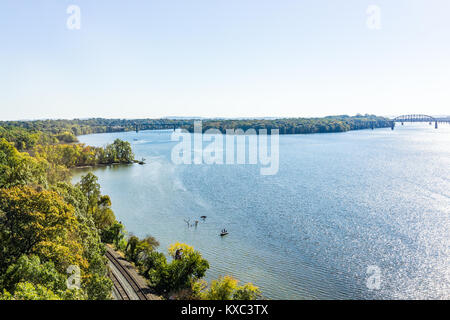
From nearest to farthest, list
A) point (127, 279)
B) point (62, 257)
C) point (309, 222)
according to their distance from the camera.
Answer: point (62, 257) < point (127, 279) < point (309, 222)

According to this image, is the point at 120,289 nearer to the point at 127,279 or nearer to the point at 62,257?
the point at 127,279

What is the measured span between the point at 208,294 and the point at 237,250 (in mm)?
9547

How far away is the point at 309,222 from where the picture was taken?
33.2 m

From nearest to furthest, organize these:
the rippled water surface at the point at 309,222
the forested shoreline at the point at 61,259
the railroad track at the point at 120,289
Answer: the forested shoreline at the point at 61,259 → the railroad track at the point at 120,289 → the rippled water surface at the point at 309,222

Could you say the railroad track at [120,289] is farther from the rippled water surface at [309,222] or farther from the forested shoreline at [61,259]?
the rippled water surface at [309,222]

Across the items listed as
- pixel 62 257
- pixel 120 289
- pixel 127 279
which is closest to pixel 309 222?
pixel 127 279

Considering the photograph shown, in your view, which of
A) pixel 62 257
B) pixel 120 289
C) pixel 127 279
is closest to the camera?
pixel 62 257

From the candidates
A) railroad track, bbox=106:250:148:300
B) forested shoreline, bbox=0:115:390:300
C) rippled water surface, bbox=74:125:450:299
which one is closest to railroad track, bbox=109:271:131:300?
railroad track, bbox=106:250:148:300

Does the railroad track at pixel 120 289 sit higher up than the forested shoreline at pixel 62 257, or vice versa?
the forested shoreline at pixel 62 257

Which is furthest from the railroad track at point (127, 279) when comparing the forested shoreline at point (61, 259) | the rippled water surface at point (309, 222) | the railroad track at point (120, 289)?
the rippled water surface at point (309, 222)

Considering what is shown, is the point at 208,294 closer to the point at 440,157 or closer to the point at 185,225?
the point at 185,225

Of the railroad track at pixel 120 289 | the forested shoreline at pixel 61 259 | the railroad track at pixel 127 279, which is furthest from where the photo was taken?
the railroad track at pixel 127 279

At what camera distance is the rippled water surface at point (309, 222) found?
2283 cm

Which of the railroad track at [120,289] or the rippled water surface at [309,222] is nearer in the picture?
the railroad track at [120,289]
